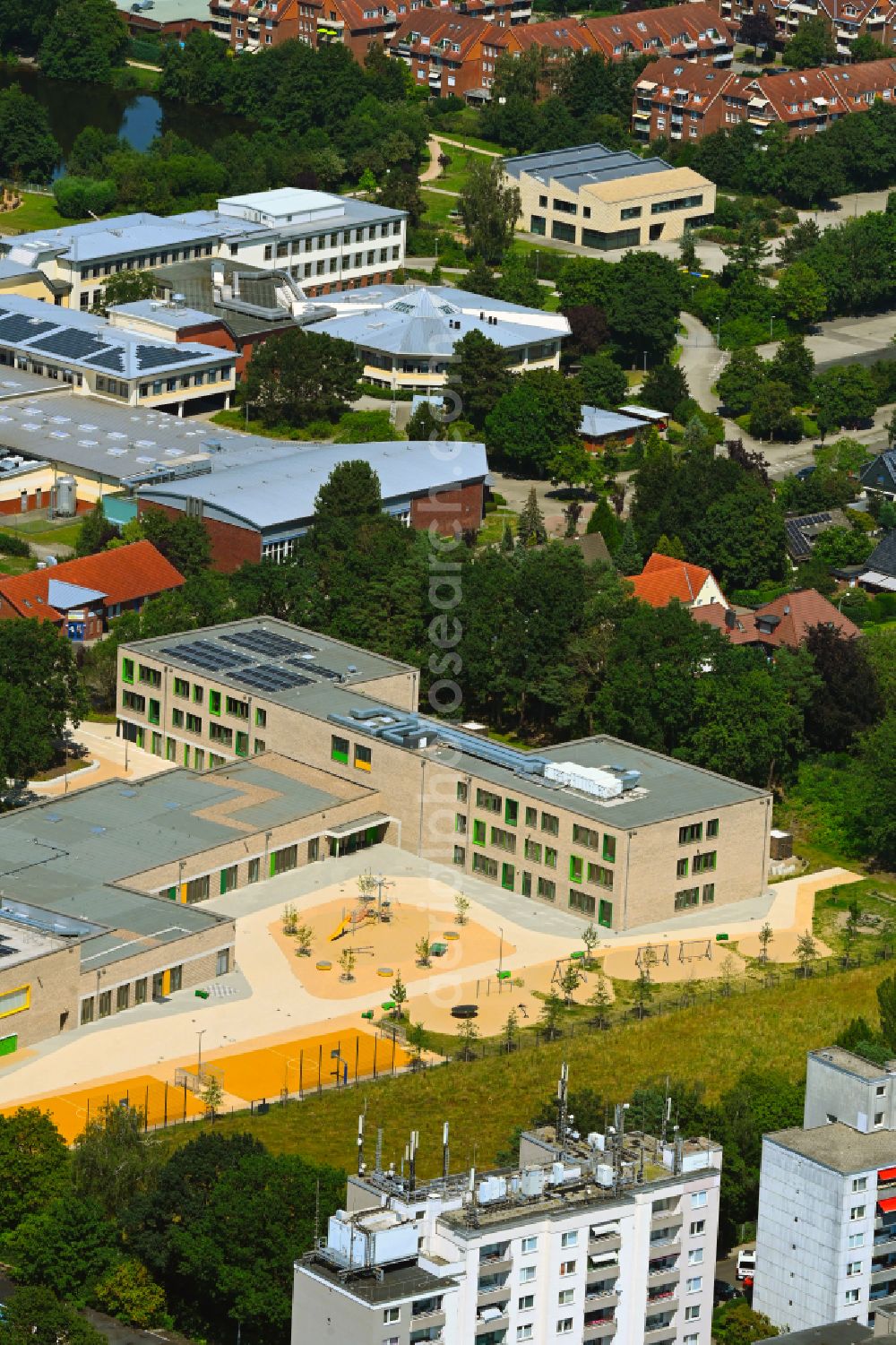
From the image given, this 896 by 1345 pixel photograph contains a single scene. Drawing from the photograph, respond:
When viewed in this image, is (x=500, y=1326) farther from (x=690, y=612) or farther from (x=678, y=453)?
(x=678, y=453)

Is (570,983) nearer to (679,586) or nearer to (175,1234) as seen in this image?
(175,1234)

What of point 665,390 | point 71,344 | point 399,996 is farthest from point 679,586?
point 71,344

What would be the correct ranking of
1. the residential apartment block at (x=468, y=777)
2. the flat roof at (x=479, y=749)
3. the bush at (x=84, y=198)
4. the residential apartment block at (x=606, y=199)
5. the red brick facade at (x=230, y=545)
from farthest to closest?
the bush at (x=84, y=198) → the residential apartment block at (x=606, y=199) → the red brick facade at (x=230, y=545) → the flat roof at (x=479, y=749) → the residential apartment block at (x=468, y=777)

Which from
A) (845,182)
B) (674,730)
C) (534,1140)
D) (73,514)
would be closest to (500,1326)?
(534,1140)

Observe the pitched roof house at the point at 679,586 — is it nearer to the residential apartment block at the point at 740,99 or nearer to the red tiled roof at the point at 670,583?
the red tiled roof at the point at 670,583

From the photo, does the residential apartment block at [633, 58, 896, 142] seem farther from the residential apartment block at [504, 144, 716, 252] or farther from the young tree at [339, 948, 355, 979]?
the young tree at [339, 948, 355, 979]

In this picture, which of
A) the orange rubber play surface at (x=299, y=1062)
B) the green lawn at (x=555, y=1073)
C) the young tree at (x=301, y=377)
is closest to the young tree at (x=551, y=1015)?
the green lawn at (x=555, y=1073)

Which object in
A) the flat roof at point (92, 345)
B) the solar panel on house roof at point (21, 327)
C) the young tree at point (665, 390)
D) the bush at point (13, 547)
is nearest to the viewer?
the bush at point (13, 547)
